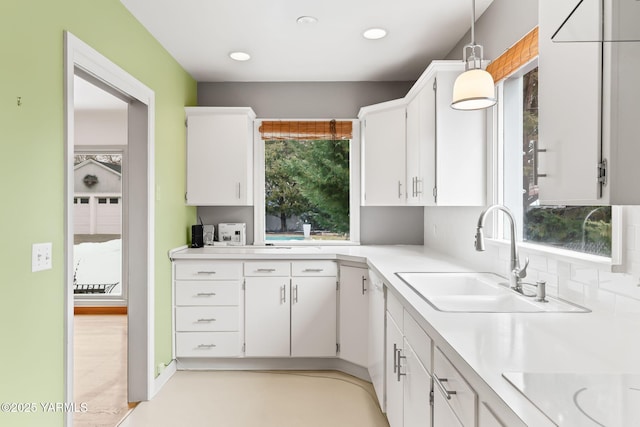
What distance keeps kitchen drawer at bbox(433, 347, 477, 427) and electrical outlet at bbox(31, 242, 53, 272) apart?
164 cm

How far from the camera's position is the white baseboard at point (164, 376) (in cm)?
279

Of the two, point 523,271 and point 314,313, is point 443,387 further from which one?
point 314,313

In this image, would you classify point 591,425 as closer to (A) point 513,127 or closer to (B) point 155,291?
(A) point 513,127

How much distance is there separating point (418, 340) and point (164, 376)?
2255mm

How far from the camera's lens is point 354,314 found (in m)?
3.04

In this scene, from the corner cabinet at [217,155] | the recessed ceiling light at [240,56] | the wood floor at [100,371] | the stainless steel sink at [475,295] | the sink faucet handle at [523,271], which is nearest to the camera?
the stainless steel sink at [475,295]

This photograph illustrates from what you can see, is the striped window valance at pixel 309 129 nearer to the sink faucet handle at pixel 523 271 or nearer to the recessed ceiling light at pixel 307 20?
the recessed ceiling light at pixel 307 20

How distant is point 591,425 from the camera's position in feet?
2.16

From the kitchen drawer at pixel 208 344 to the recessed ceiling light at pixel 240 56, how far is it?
2.29 metres

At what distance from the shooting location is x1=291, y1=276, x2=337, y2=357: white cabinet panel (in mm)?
3125

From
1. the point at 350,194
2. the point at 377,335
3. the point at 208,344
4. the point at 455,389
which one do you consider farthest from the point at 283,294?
the point at 455,389

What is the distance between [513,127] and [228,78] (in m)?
2.62

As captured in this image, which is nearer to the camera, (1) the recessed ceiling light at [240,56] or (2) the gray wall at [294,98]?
(1) the recessed ceiling light at [240,56]

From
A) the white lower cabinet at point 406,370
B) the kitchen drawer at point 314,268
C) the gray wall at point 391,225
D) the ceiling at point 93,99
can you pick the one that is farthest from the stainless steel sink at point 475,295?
the ceiling at point 93,99
